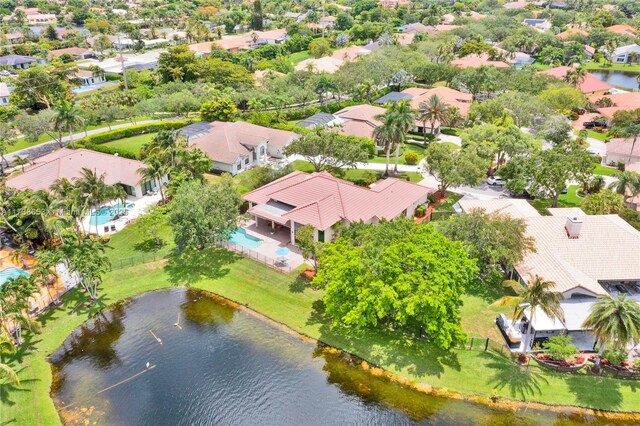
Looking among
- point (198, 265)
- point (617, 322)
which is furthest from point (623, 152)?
point (198, 265)

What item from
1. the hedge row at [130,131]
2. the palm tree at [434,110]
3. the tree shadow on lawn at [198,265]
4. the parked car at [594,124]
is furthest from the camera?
the parked car at [594,124]

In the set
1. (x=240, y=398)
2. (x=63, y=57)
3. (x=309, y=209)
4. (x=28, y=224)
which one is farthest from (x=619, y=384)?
(x=63, y=57)

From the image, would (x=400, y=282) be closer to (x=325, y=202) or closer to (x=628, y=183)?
(x=325, y=202)

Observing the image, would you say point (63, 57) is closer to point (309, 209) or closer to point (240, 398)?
point (309, 209)

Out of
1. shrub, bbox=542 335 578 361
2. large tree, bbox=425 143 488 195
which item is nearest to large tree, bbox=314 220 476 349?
shrub, bbox=542 335 578 361

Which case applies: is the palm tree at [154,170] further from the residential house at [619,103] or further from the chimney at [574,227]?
the residential house at [619,103]

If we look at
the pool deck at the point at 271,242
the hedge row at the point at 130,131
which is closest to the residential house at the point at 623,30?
the hedge row at the point at 130,131

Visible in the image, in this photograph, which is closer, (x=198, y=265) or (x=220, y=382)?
(x=220, y=382)
